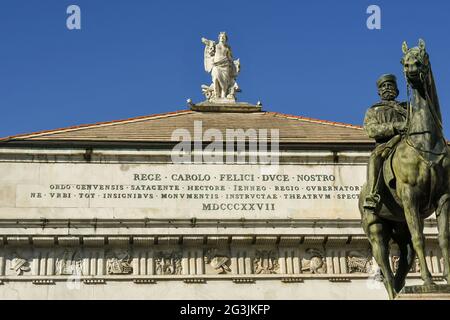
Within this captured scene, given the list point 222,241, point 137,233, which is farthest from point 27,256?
point 222,241

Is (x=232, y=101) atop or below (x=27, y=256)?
atop

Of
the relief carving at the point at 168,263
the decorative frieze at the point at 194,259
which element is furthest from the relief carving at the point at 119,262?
the relief carving at the point at 168,263

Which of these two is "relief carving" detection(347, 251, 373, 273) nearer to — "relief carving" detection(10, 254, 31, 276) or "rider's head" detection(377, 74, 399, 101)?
"relief carving" detection(10, 254, 31, 276)

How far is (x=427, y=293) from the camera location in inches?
356

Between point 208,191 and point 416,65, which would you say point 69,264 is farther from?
point 416,65

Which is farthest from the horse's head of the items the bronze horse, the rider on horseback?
the rider on horseback

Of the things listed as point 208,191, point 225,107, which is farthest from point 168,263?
point 225,107

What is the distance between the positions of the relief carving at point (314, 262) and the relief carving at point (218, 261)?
2015 millimetres

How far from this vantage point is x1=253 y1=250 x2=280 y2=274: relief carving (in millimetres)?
24906

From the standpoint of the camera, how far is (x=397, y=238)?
34.8ft

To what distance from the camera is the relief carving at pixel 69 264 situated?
960 inches
